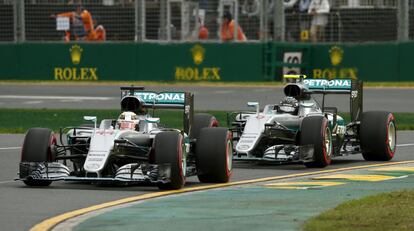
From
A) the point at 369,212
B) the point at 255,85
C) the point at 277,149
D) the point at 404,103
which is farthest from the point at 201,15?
the point at 369,212

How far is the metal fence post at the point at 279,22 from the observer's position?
38.2 metres

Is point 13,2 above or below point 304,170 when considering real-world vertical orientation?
above

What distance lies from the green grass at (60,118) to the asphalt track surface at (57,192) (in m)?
5.60

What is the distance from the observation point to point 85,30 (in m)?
39.5

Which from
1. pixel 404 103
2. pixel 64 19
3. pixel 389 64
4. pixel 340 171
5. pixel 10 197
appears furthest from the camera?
pixel 64 19

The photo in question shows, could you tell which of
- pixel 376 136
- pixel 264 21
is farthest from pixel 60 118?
pixel 264 21

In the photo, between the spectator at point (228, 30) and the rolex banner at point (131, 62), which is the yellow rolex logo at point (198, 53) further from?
the spectator at point (228, 30)

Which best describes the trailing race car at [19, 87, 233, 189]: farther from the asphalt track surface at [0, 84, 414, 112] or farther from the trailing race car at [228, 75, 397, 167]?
the asphalt track surface at [0, 84, 414, 112]

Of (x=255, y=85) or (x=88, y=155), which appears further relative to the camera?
(x=255, y=85)

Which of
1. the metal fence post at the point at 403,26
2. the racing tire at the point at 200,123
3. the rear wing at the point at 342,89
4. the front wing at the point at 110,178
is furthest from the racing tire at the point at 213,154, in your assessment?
the metal fence post at the point at 403,26

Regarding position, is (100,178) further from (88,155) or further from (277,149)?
(277,149)

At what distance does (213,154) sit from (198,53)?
22.6m

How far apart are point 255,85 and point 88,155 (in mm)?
22563

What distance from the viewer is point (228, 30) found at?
38.4m
